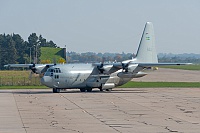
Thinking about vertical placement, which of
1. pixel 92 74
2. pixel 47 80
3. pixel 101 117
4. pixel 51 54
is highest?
pixel 51 54

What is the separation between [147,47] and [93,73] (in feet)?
24.7

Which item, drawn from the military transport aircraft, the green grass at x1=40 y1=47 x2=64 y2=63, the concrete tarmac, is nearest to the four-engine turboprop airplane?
the military transport aircraft

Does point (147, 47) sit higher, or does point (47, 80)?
point (147, 47)

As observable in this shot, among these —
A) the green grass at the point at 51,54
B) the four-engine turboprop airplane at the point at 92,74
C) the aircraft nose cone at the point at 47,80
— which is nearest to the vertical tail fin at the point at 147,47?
the four-engine turboprop airplane at the point at 92,74

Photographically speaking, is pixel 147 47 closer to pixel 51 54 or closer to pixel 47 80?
pixel 47 80

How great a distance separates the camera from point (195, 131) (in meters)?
20.6

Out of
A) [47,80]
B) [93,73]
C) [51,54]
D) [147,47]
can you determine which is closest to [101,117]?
[47,80]

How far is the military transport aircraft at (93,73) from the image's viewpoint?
46.4 m

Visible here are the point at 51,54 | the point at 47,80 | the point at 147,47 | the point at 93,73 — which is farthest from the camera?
the point at 51,54

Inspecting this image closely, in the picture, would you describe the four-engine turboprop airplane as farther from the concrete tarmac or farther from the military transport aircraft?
the concrete tarmac

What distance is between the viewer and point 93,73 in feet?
159

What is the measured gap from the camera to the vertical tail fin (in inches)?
2073

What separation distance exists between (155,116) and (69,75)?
68.7 feet

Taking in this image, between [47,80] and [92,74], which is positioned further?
[92,74]
